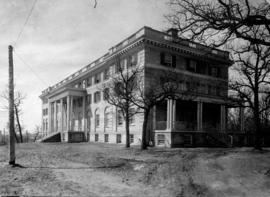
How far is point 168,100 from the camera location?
80.4 feet

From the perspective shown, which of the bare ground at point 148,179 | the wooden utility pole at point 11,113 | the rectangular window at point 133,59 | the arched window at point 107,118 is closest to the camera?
the bare ground at point 148,179

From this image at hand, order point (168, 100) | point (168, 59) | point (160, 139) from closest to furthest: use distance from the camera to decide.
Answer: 1. point (160, 139)
2. point (168, 100)
3. point (168, 59)

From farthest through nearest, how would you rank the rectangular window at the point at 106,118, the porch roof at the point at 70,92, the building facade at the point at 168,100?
the porch roof at the point at 70,92 < the rectangular window at the point at 106,118 < the building facade at the point at 168,100

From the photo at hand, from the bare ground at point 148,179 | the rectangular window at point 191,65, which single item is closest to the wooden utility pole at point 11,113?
the bare ground at point 148,179

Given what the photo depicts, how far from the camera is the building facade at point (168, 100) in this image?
24641mm

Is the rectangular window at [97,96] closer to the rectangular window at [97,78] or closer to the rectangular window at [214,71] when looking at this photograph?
the rectangular window at [97,78]

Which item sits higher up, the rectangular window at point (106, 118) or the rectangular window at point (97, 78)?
the rectangular window at point (97, 78)

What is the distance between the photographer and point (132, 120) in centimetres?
2819

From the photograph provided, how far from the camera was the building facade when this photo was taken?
24.6 meters

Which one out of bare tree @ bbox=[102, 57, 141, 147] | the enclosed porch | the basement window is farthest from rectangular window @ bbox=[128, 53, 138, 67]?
the basement window

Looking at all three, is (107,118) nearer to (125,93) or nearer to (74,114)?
(74,114)

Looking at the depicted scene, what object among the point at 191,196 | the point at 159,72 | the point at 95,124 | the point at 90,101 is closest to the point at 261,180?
the point at 191,196

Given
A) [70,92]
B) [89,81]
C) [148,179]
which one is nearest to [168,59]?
[89,81]

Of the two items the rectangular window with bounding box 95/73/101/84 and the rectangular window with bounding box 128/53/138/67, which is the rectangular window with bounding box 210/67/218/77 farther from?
the rectangular window with bounding box 95/73/101/84
